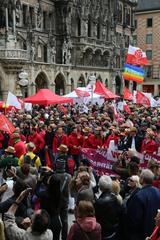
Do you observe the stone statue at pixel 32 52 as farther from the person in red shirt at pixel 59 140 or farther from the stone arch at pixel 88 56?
the person in red shirt at pixel 59 140

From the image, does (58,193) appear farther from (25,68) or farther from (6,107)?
(25,68)

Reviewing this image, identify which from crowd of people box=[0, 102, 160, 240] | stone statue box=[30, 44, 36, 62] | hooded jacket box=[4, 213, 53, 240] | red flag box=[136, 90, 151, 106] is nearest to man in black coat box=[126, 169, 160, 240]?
crowd of people box=[0, 102, 160, 240]

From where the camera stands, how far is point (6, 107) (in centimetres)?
1916

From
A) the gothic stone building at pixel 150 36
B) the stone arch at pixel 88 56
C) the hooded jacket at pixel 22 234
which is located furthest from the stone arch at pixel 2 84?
the gothic stone building at pixel 150 36

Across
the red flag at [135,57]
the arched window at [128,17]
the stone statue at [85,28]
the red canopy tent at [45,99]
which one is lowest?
the red canopy tent at [45,99]

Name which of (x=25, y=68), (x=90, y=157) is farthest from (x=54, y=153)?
(x=25, y=68)

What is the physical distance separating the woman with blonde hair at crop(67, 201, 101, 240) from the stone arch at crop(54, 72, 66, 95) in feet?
131

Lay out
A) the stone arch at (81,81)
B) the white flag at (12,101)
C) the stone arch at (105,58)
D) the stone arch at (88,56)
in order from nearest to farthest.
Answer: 1. the white flag at (12,101)
2. the stone arch at (81,81)
3. the stone arch at (88,56)
4. the stone arch at (105,58)

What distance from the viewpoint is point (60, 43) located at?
1807 inches

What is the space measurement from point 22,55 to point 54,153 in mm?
21110

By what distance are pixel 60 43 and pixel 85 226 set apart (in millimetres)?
A: 42335

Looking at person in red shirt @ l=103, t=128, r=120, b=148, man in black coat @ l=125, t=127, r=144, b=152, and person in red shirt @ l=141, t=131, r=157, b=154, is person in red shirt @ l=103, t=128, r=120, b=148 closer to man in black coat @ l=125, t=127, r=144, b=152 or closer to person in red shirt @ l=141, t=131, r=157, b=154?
man in black coat @ l=125, t=127, r=144, b=152

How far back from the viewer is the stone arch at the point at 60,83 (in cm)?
4469

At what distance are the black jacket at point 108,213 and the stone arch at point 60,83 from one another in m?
39.0
